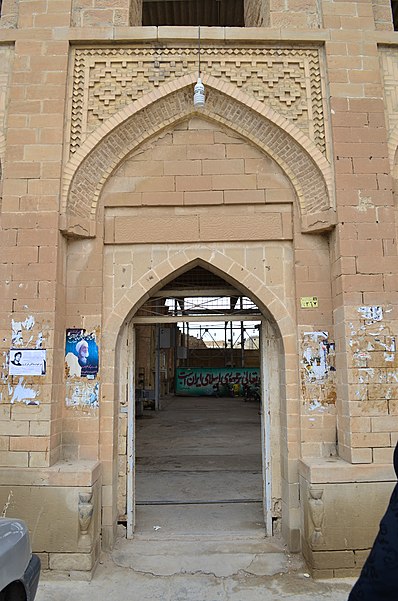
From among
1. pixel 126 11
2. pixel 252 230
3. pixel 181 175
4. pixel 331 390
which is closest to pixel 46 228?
pixel 181 175

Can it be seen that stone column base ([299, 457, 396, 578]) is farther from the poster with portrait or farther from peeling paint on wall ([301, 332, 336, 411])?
the poster with portrait

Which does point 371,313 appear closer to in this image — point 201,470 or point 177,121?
point 177,121

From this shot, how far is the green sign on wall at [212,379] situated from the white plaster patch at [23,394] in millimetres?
22264

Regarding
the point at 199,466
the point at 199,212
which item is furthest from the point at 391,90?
the point at 199,466

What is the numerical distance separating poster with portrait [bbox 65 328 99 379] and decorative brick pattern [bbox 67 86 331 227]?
51.3 inches

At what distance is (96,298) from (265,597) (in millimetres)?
3228

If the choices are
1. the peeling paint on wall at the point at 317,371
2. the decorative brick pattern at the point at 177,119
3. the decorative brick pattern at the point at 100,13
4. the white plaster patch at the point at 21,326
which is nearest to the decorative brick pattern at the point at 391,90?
the decorative brick pattern at the point at 177,119

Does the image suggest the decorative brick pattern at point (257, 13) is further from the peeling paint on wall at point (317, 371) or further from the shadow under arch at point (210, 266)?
the peeling paint on wall at point (317, 371)

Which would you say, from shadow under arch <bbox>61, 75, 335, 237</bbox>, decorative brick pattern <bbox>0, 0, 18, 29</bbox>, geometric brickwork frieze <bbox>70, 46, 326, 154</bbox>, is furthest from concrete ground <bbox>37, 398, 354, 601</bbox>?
decorative brick pattern <bbox>0, 0, 18, 29</bbox>

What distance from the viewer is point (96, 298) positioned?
5.16 metres

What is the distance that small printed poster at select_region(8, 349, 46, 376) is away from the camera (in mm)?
4703

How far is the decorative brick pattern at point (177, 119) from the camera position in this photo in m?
5.21

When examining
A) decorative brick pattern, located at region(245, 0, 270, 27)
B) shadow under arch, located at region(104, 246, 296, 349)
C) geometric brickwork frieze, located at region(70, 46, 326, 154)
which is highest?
decorative brick pattern, located at region(245, 0, 270, 27)

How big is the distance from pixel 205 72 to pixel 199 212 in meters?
1.54
